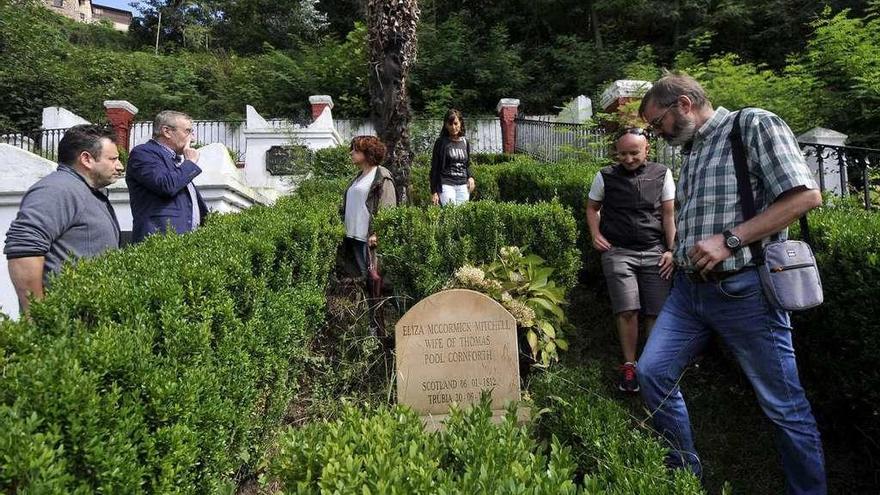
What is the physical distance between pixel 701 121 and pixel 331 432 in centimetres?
229

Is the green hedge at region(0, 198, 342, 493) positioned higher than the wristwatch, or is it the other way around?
the wristwatch

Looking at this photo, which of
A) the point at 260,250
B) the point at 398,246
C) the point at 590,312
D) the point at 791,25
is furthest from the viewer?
the point at 791,25

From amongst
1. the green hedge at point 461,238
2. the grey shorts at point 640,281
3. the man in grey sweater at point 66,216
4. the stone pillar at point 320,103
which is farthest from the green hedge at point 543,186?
the stone pillar at point 320,103

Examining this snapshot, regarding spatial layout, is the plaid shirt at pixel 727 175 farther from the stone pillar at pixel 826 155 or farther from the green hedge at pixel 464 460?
the stone pillar at pixel 826 155

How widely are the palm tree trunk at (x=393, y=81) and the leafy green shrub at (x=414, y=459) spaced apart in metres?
4.46

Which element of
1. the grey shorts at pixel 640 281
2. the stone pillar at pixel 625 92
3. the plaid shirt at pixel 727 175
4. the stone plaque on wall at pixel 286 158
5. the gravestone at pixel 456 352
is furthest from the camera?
the stone plaque on wall at pixel 286 158

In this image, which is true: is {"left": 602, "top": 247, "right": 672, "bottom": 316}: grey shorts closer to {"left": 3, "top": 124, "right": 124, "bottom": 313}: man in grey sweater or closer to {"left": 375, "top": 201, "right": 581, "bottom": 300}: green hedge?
{"left": 375, "top": 201, "right": 581, "bottom": 300}: green hedge

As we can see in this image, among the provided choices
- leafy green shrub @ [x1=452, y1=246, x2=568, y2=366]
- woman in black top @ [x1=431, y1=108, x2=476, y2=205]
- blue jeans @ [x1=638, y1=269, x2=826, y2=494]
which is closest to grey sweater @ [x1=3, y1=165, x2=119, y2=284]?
leafy green shrub @ [x1=452, y1=246, x2=568, y2=366]

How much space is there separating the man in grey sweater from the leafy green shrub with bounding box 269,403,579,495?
173 centimetres

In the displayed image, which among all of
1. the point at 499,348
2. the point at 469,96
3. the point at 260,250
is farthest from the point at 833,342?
the point at 469,96

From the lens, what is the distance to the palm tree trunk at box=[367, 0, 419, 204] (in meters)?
6.37

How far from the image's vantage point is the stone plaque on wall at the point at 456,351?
3471 mm

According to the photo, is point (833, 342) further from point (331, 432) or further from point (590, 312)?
point (331, 432)

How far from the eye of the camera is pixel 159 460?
5.22 feet
